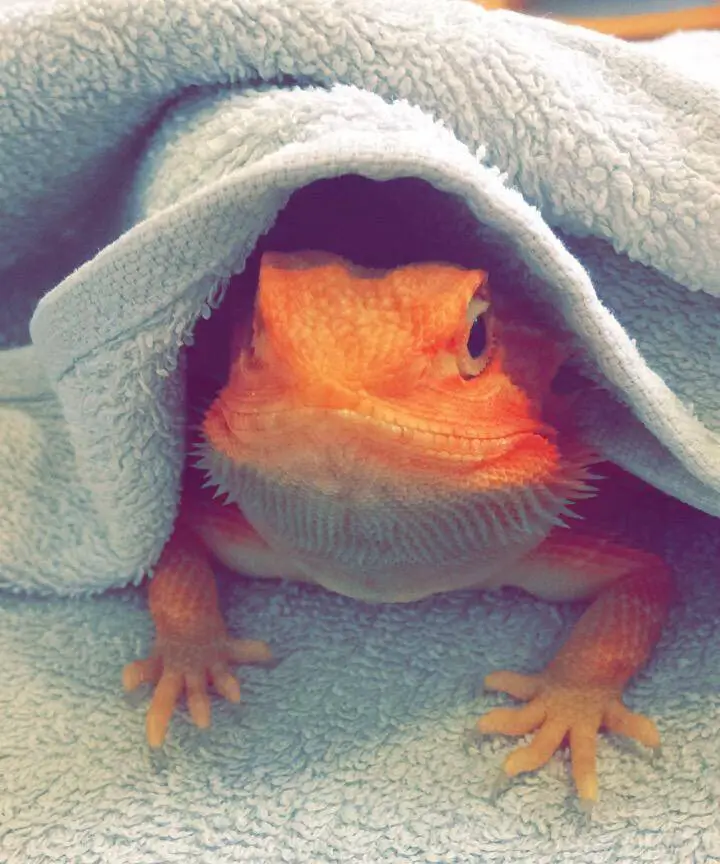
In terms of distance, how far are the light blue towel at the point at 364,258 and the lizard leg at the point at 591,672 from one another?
0.02 meters

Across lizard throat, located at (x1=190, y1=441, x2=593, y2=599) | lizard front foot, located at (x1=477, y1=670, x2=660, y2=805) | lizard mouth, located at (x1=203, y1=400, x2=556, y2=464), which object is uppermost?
lizard mouth, located at (x1=203, y1=400, x2=556, y2=464)

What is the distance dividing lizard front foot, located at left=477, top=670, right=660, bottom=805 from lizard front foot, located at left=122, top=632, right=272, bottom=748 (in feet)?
0.79

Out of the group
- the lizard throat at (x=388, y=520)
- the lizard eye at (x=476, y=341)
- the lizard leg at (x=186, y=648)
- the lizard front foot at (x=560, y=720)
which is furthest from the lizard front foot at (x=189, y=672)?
the lizard eye at (x=476, y=341)

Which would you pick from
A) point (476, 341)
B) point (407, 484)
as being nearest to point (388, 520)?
point (407, 484)

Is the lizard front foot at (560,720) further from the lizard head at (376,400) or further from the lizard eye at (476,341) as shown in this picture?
the lizard eye at (476,341)

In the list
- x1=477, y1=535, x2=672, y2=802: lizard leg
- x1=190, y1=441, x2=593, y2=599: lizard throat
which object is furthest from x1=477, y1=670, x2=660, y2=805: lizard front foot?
x1=190, y1=441, x2=593, y2=599: lizard throat

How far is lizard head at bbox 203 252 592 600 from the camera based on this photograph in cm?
61

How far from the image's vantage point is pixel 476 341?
2.31ft

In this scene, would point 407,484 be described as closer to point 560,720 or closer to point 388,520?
point 388,520

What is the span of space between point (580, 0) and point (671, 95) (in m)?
1.91

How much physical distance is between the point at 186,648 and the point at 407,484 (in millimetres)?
348

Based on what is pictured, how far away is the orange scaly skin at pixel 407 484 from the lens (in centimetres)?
62

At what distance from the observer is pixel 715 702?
2.58 feet

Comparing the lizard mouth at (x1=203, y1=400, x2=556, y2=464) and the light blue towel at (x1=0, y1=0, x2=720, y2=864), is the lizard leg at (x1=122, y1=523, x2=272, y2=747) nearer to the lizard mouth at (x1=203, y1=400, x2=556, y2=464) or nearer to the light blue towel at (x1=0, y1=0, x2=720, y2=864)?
the light blue towel at (x1=0, y1=0, x2=720, y2=864)
